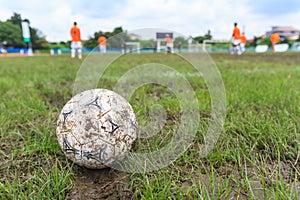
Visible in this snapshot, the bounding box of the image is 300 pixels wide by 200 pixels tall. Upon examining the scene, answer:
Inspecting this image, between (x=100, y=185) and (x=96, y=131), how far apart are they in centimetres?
30

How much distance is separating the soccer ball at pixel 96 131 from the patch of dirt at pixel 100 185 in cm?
7

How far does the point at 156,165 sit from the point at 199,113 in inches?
40.0

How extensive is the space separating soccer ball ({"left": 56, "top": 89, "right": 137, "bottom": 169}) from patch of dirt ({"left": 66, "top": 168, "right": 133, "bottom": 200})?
7cm

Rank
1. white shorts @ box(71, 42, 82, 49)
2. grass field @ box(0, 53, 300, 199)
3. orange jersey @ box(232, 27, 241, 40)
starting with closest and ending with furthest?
grass field @ box(0, 53, 300, 199) → white shorts @ box(71, 42, 82, 49) → orange jersey @ box(232, 27, 241, 40)

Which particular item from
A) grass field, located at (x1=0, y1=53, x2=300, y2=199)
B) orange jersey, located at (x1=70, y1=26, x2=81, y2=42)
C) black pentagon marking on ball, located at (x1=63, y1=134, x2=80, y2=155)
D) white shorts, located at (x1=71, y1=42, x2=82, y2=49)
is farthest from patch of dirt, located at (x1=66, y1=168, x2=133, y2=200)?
orange jersey, located at (x1=70, y1=26, x2=81, y2=42)

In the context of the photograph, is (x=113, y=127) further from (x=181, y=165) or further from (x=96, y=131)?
(x=181, y=165)

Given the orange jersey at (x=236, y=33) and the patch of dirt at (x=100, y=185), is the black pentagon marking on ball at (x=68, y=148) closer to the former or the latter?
the patch of dirt at (x=100, y=185)

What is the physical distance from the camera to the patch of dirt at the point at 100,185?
1309 millimetres

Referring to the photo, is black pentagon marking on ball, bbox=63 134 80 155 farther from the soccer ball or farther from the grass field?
the grass field

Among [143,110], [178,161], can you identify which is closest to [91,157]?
[178,161]


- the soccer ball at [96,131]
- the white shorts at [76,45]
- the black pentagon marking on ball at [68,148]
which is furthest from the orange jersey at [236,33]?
the black pentagon marking on ball at [68,148]

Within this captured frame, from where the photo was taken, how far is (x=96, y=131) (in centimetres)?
140

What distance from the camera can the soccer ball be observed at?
140 centimetres

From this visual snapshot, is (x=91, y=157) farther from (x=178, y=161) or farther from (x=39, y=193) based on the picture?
(x=178, y=161)
